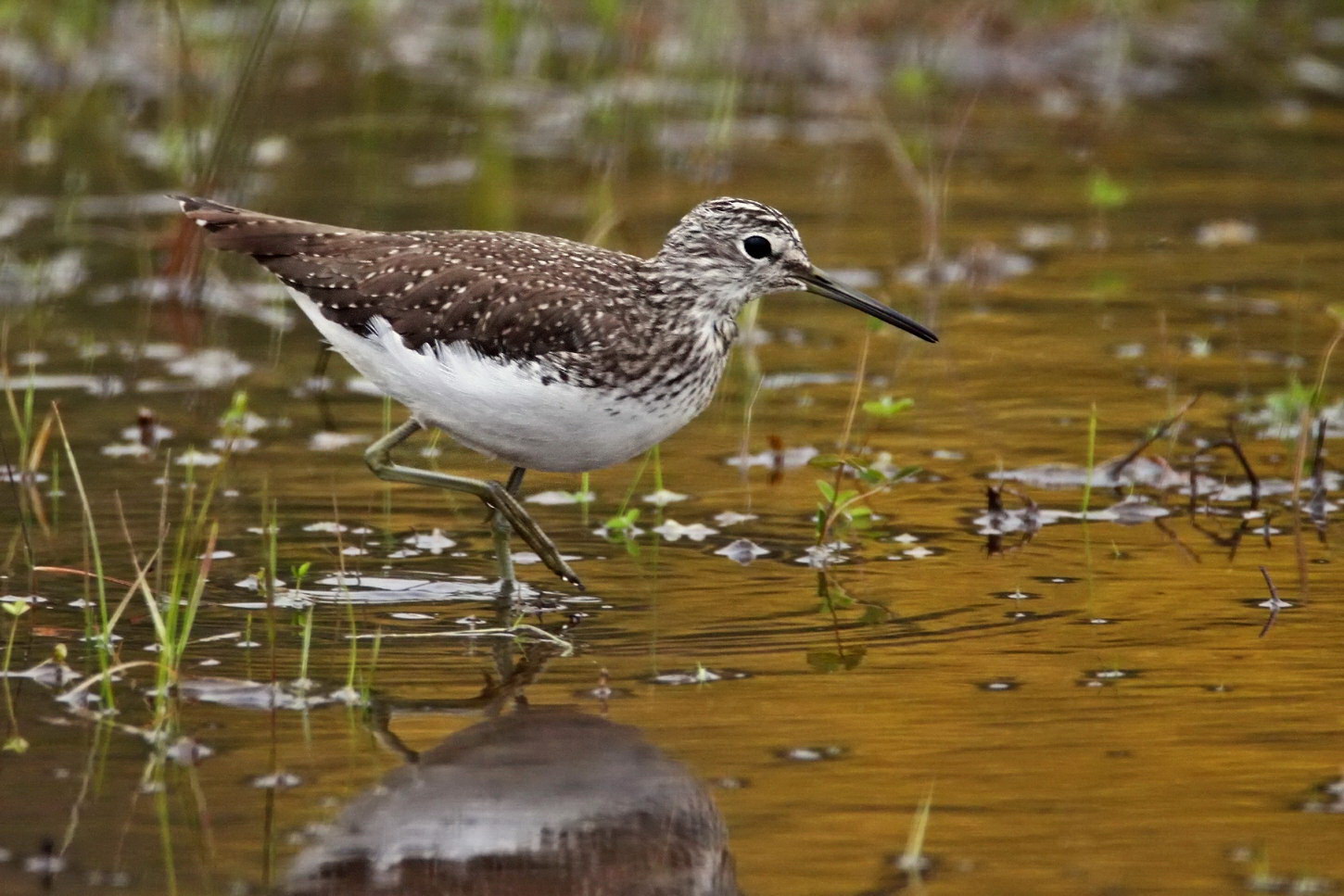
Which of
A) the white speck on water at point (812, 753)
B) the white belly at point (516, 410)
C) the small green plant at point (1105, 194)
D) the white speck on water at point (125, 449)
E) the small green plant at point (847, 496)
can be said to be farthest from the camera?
the small green plant at point (1105, 194)

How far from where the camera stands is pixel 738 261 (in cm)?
739

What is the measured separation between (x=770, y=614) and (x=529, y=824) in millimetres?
1863

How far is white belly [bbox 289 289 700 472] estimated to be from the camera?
22.3ft

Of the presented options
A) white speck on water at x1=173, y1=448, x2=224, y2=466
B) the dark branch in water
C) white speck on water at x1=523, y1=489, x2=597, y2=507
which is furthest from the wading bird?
the dark branch in water

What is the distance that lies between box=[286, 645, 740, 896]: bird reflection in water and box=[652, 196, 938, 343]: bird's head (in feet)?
6.92

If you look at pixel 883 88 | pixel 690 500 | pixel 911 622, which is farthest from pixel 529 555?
pixel 883 88

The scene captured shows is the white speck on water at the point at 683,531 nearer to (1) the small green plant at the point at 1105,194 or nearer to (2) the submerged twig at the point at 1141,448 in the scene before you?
(2) the submerged twig at the point at 1141,448

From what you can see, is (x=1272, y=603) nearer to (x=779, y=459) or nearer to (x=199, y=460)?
(x=779, y=459)

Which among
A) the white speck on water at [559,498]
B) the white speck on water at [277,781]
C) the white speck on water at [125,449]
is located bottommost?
the white speck on water at [277,781]

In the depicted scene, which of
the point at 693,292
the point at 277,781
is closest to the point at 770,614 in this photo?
the point at 693,292

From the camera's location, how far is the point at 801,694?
5891 mm

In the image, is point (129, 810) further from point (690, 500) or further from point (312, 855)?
point (690, 500)

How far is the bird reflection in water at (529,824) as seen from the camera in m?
4.65

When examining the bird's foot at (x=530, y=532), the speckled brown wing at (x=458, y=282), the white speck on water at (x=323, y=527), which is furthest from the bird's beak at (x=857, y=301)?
the white speck on water at (x=323, y=527)
